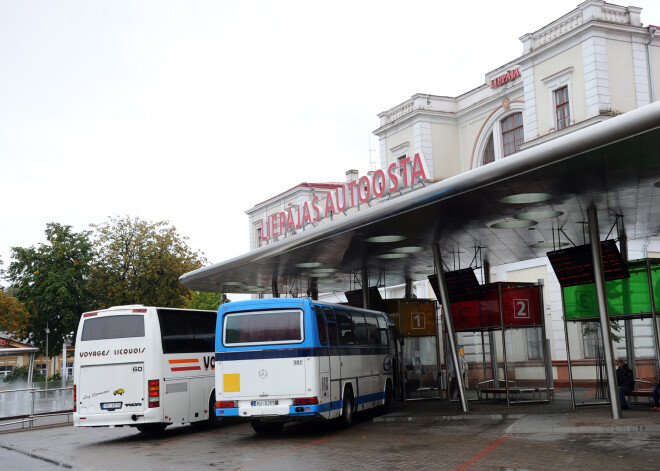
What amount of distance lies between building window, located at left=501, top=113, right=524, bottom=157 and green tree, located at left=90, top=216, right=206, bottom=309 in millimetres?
19878

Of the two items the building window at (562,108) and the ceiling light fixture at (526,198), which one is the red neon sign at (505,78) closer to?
the building window at (562,108)

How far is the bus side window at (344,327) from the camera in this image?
17172 millimetres

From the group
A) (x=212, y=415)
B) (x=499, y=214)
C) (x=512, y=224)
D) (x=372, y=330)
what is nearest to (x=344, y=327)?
(x=372, y=330)

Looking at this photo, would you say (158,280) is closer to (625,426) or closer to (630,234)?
(630,234)

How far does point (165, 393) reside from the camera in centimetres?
1675

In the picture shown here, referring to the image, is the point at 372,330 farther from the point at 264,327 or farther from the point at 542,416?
the point at 542,416

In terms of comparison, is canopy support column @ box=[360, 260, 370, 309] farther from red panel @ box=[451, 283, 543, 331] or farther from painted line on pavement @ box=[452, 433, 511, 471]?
painted line on pavement @ box=[452, 433, 511, 471]

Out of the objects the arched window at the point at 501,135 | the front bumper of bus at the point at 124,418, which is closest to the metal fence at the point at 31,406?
the front bumper of bus at the point at 124,418

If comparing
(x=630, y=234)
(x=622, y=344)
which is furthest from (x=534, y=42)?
(x=622, y=344)

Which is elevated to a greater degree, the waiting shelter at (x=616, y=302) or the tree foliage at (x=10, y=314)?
the tree foliage at (x=10, y=314)

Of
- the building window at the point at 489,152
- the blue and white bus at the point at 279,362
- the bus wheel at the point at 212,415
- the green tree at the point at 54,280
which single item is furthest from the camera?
the green tree at the point at 54,280

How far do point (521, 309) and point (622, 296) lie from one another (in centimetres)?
388

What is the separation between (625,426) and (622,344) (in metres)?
6.91

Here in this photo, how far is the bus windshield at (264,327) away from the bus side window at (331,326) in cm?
104
